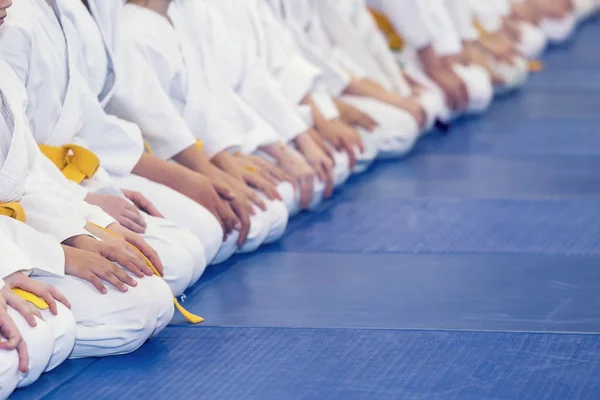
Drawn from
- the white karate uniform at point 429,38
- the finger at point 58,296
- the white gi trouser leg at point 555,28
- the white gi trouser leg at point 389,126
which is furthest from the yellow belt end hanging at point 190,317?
the white gi trouser leg at point 555,28

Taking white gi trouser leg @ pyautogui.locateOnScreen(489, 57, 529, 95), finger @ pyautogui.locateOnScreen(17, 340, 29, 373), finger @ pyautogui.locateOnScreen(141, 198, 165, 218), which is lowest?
white gi trouser leg @ pyautogui.locateOnScreen(489, 57, 529, 95)

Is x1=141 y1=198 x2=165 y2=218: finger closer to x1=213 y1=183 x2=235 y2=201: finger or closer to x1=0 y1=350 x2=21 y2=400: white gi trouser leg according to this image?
x1=213 y1=183 x2=235 y2=201: finger

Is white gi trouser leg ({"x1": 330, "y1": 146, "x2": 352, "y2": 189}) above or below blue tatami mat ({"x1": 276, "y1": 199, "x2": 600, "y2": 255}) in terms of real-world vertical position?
above

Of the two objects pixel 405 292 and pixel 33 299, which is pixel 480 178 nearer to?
pixel 405 292

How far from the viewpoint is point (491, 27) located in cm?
802

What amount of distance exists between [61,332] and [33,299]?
0.11 meters

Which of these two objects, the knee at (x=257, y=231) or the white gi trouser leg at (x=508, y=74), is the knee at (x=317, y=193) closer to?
the knee at (x=257, y=231)

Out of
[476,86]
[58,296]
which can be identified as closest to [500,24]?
[476,86]

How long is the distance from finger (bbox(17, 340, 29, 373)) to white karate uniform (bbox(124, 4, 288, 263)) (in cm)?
132

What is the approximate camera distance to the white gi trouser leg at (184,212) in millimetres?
3689

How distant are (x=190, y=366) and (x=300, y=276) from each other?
35.3 inches

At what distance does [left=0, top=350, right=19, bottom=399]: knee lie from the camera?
256 centimetres

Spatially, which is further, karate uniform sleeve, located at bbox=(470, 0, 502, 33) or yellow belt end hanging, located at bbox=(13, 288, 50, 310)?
karate uniform sleeve, located at bbox=(470, 0, 502, 33)

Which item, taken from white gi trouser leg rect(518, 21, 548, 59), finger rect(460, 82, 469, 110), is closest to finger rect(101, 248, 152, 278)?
finger rect(460, 82, 469, 110)
